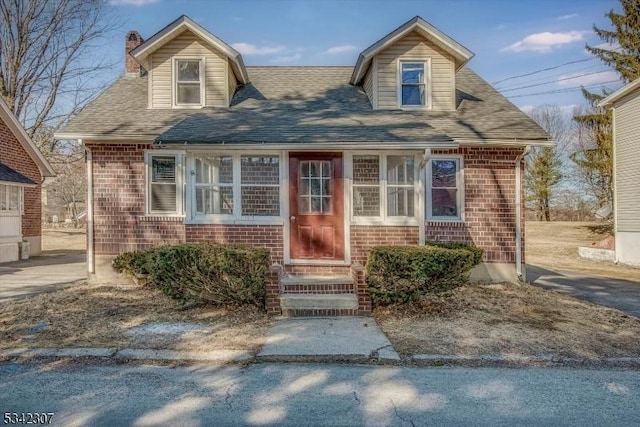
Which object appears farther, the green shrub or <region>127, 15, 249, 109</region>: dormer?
<region>127, 15, 249, 109</region>: dormer

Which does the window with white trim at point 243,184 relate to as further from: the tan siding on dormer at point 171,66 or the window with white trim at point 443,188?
the window with white trim at point 443,188

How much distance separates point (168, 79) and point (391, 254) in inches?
295

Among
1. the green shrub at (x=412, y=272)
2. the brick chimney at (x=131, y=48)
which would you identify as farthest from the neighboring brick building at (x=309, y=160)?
the brick chimney at (x=131, y=48)

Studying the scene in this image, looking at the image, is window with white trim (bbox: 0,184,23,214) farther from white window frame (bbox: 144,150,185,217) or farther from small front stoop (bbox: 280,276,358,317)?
small front stoop (bbox: 280,276,358,317)

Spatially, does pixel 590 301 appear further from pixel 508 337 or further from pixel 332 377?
pixel 332 377

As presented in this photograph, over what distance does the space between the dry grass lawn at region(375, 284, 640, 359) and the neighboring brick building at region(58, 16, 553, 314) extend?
3.93ft

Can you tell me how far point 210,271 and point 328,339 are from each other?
86.3 inches

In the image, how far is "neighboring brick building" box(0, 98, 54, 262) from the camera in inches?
564

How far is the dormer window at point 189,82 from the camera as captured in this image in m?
10.4

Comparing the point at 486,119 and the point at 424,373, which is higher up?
the point at 486,119

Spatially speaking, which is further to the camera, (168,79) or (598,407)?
(168,79)

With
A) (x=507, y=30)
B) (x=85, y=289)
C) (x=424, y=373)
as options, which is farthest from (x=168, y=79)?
(x=507, y=30)

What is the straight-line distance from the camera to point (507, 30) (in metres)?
15.2

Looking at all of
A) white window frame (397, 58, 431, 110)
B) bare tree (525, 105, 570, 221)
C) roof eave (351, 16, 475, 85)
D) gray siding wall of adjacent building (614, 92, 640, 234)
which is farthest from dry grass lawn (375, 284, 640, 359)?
bare tree (525, 105, 570, 221)
